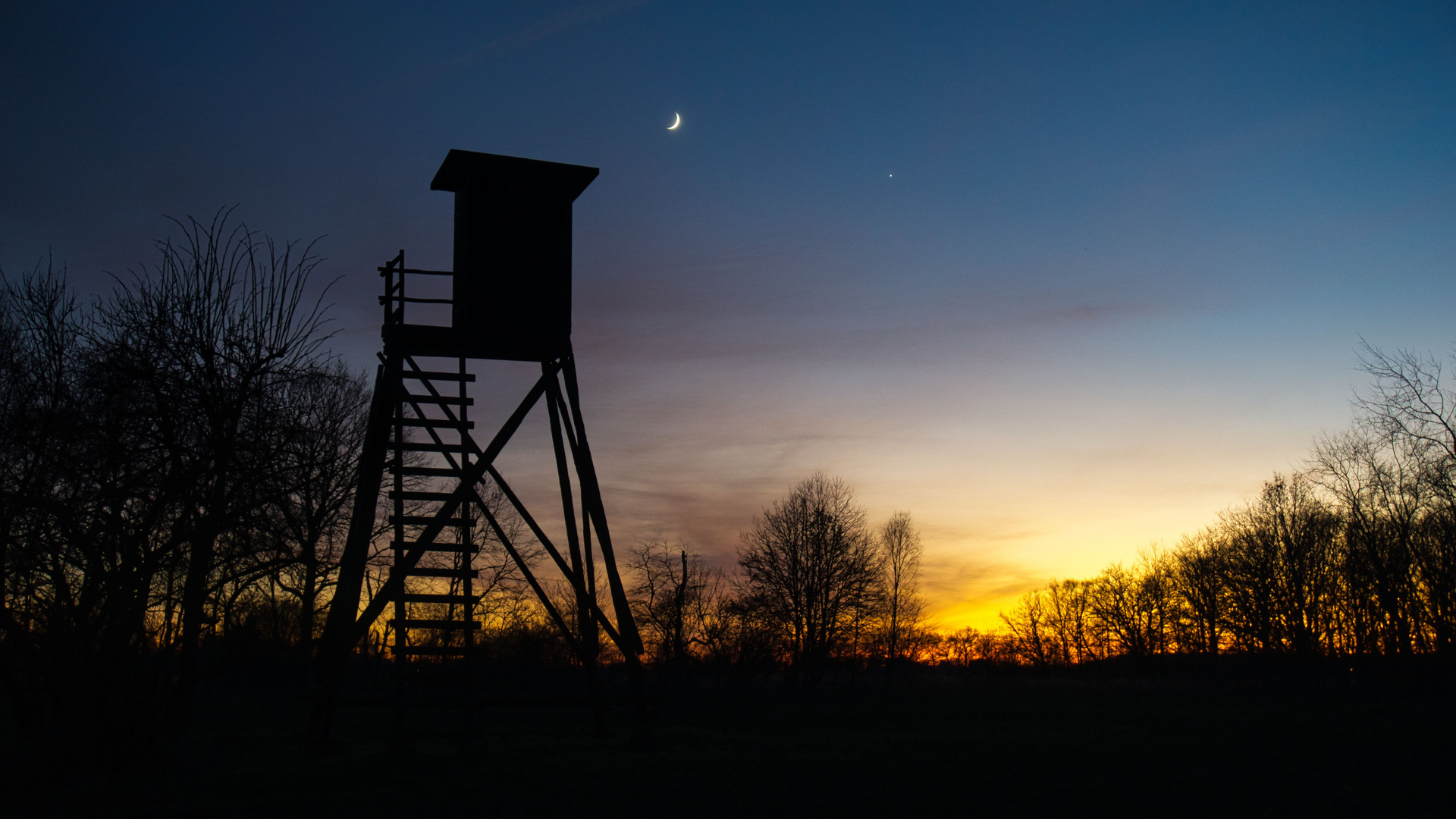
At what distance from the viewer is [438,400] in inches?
562

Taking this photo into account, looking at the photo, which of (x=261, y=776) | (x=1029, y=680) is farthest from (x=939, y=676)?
(x=261, y=776)

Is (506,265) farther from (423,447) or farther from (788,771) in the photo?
(788,771)

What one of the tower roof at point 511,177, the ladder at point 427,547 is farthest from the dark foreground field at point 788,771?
the tower roof at point 511,177

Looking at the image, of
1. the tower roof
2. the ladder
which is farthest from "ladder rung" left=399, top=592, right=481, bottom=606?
the tower roof

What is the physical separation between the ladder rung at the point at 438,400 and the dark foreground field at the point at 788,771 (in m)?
4.91

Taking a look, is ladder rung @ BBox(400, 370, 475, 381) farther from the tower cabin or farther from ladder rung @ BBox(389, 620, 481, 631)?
ladder rung @ BBox(389, 620, 481, 631)

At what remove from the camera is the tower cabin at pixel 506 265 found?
14914 mm

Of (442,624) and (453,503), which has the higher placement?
→ (453,503)

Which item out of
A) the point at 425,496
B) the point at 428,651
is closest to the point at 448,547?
the point at 425,496

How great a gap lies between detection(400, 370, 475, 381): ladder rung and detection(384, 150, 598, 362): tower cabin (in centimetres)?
45

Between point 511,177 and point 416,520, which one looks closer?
point 416,520

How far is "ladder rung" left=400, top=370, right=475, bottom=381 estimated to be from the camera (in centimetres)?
1451

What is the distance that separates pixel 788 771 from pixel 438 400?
7.46 m

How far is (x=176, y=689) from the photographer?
11.2 m
